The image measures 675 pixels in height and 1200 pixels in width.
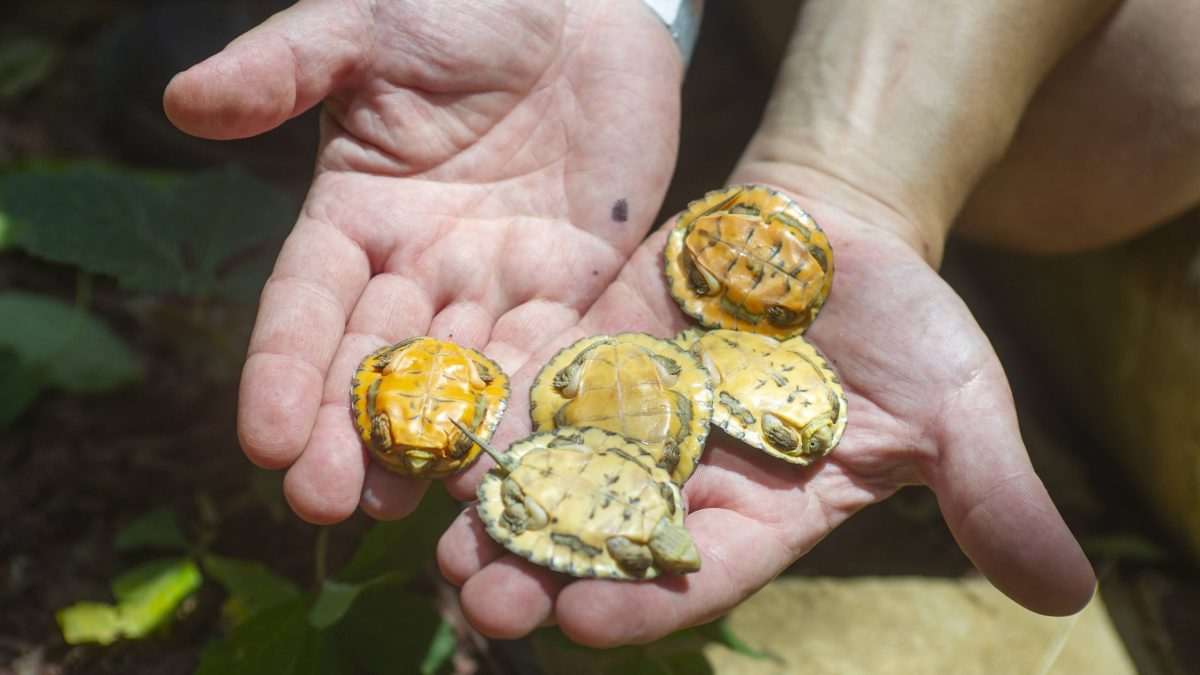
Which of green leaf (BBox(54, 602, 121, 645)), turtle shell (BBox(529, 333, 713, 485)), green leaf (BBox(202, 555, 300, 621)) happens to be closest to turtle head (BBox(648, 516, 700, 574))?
turtle shell (BBox(529, 333, 713, 485))

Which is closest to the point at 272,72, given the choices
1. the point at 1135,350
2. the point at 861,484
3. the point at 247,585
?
the point at 247,585

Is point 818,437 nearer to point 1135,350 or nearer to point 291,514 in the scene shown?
point 291,514

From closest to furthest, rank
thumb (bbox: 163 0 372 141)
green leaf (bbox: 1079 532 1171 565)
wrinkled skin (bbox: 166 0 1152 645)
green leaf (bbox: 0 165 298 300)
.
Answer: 1. wrinkled skin (bbox: 166 0 1152 645)
2. thumb (bbox: 163 0 372 141)
3. green leaf (bbox: 0 165 298 300)
4. green leaf (bbox: 1079 532 1171 565)

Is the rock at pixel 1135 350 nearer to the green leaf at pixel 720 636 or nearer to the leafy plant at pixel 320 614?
the green leaf at pixel 720 636

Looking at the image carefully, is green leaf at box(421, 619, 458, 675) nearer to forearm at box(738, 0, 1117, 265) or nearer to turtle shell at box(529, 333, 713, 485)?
turtle shell at box(529, 333, 713, 485)

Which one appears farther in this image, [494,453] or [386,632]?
[386,632]

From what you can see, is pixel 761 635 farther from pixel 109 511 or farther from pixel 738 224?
pixel 109 511
